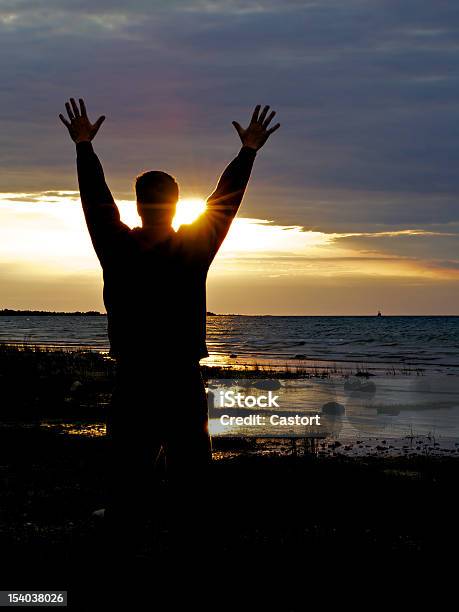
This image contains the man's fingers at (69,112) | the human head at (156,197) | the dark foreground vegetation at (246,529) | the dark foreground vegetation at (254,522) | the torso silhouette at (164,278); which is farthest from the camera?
the dark foreground vegetation at (254,522)

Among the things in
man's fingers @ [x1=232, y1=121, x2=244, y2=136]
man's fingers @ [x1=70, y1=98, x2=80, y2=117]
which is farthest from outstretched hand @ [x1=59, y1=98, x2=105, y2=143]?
man's fingers @ [x1=232, y1=121, x2=244, y2=136]

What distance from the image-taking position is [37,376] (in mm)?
25047

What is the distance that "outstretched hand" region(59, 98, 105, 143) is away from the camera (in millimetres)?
4859

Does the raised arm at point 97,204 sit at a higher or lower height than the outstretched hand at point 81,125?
lower

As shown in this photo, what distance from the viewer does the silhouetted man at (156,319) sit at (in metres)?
4.62

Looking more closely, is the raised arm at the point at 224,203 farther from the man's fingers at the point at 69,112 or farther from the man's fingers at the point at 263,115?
the man's fingers at the point at 69,112

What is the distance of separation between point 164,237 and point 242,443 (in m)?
10.5

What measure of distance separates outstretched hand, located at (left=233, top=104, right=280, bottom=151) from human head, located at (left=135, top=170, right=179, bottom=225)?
53 centimetres

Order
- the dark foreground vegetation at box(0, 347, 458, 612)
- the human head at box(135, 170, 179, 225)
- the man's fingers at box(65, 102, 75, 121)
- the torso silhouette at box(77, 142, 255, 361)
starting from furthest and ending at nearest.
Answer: the dark foreground vegetation at box(0, 347, 458, 612) < the man's fingers at box(65, 102, 75, 121) < the human head at box(135, 170, 179, 225) < the torso silhouette at box(77, 142, 255, 361)

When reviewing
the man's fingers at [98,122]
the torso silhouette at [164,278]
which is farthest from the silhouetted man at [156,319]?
the man's fingers at [98,122]

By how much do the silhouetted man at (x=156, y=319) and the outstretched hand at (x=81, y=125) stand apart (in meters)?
0.20

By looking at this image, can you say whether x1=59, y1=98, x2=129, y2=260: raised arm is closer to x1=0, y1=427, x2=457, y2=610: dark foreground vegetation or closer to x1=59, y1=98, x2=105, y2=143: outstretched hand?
x1=59, y1=98, x2=105, y2=143: outstretched hand

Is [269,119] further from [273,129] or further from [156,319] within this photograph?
[156,319]

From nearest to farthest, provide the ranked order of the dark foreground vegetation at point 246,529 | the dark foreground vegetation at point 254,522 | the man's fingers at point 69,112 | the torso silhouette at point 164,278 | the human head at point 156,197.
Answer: the torso silhouette at point 164,278
the human head at point 156,197
the man's fingers at point 69,112
the dark foreground vegetation at point 246,529
the dark foreground vegetation at point 254,522
